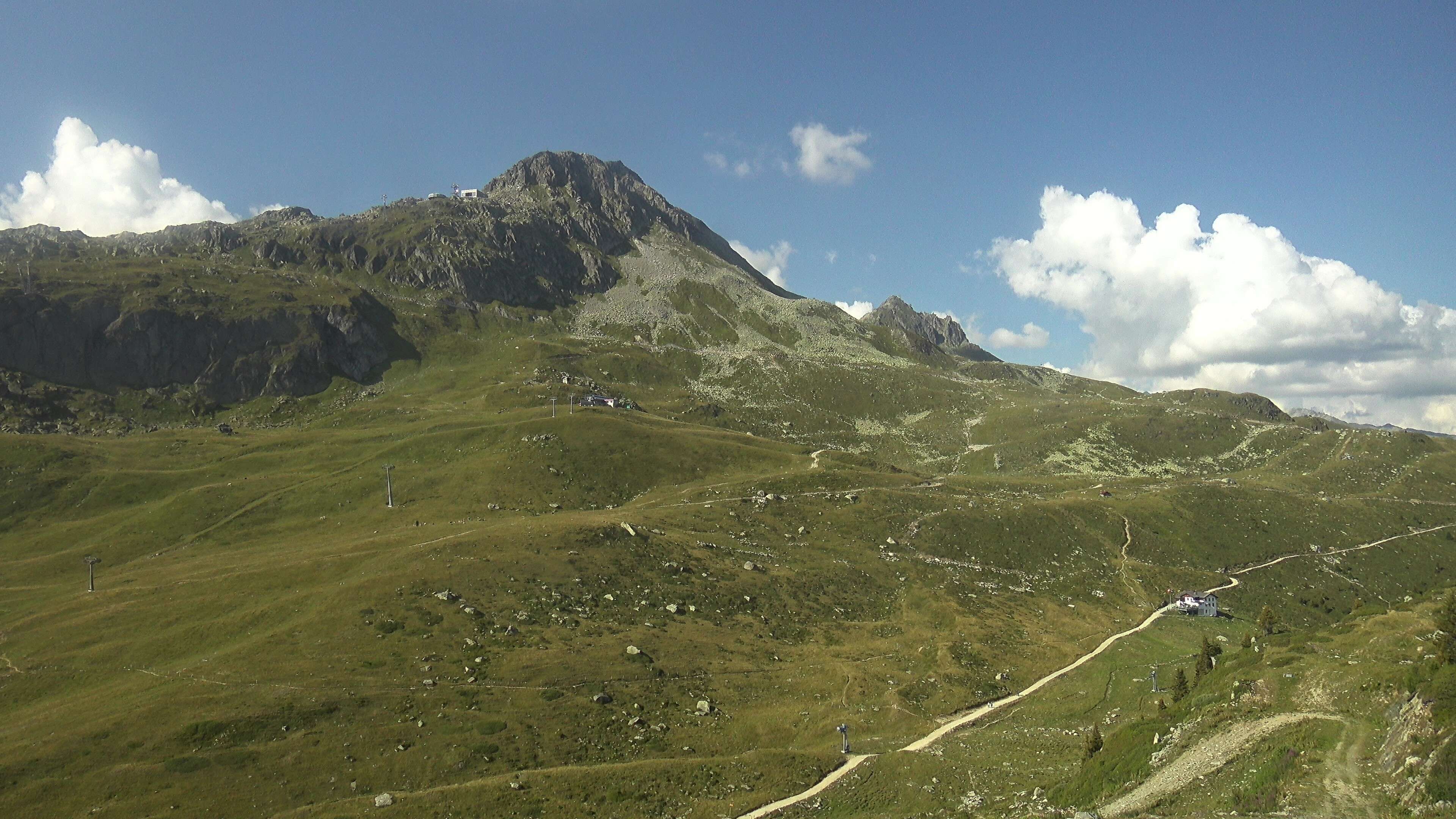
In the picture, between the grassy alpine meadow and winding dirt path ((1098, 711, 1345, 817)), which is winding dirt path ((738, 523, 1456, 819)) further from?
the grassy alpine meadow

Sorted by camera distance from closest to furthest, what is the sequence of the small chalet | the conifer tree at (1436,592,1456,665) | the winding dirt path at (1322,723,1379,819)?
the winding dirt path at (1322,723,1379,819) < the conifer tree at (1436,592,1456,665) < the small chalet

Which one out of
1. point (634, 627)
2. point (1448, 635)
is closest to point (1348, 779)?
point (1448, 635)

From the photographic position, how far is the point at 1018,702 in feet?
223

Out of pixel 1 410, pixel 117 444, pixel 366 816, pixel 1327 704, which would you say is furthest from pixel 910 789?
pixel 1 410

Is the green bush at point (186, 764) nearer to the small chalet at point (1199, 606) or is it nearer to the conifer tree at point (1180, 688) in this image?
the conifer tree at point (1180, 688)

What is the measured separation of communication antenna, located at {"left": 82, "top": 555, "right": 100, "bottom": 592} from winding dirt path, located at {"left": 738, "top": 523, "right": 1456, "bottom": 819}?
9254 centimetres

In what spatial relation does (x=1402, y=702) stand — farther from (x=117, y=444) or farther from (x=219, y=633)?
(x=117, y=444)

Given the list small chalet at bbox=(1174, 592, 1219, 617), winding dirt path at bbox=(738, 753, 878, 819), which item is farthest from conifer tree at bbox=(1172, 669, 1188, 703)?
small chalet at bbox=(1174, 592, 1219, 617)

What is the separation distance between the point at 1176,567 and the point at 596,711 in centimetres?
10658

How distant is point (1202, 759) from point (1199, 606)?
Answer: 3141 inches

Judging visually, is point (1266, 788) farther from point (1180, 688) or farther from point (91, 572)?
point (91, 572)

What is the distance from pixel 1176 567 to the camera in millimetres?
121250

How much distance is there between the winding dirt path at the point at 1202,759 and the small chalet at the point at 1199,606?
243ft

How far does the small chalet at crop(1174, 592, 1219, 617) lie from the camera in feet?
336
